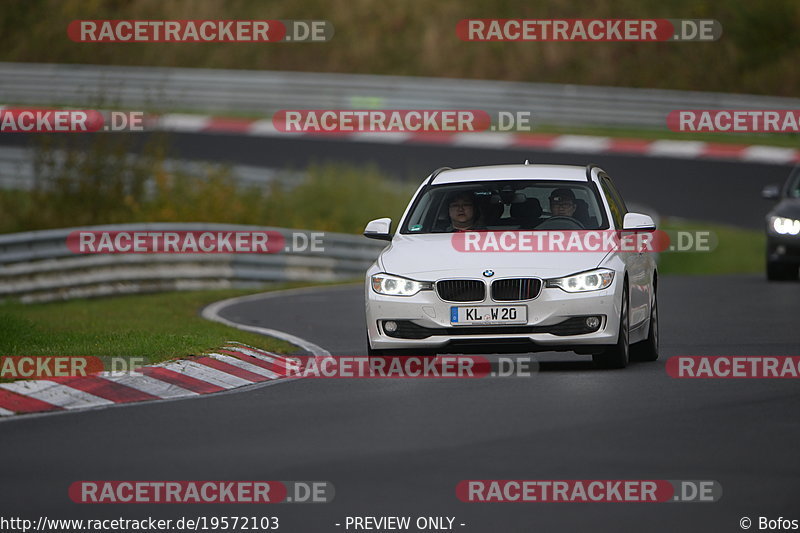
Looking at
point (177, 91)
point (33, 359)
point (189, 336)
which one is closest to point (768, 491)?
point (33, 359)

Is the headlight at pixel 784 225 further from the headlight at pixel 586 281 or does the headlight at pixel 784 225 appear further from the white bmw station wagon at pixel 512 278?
the headlight at pixel 586 281

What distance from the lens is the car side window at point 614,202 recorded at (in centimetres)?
1439

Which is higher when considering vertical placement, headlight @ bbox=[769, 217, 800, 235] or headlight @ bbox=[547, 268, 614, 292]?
headlight @ bbox=[769, 217, 800, 235]

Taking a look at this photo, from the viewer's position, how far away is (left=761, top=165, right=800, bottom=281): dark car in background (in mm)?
23125

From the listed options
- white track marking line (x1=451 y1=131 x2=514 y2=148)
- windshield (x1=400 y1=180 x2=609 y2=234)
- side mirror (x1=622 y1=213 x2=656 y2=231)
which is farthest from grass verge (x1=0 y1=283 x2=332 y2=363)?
white track marking line (x1=451 y1=131 x2=514 y2=148)

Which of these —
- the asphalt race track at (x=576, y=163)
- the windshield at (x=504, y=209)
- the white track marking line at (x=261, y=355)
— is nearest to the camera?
the windshield at (x=504, y=209)

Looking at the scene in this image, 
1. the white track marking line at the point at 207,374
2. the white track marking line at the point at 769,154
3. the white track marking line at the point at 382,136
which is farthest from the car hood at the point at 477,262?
the white track marking line at the point at 382,136

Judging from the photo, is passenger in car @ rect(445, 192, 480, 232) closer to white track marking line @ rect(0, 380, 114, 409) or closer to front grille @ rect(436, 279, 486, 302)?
front grille @ rect(436, 279, 486, 302)

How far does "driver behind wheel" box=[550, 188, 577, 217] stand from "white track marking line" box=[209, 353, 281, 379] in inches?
101

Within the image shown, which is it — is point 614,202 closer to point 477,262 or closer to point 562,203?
point 562,203

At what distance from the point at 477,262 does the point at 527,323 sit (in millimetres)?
604

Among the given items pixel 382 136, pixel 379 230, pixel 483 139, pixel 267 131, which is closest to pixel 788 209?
pixel 379 230

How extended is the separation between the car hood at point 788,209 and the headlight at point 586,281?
1063cm

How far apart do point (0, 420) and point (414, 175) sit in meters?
24.2
